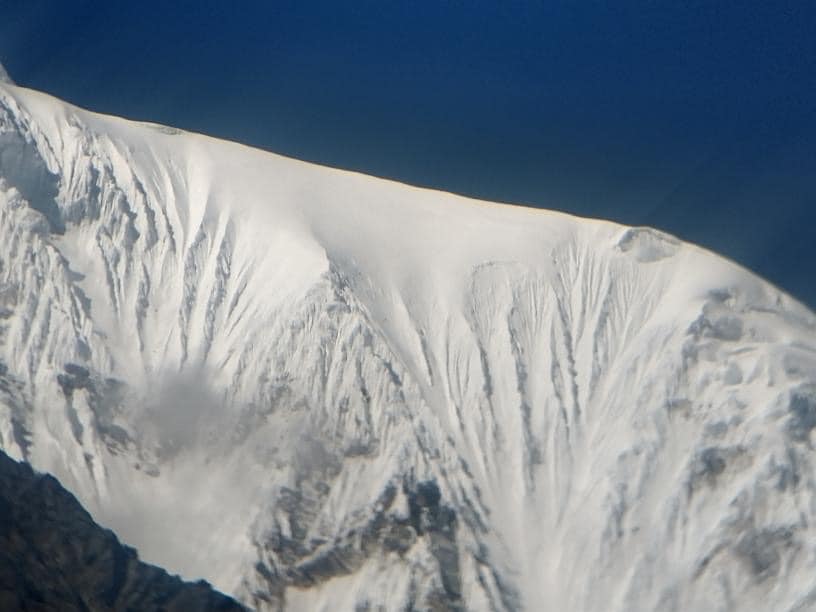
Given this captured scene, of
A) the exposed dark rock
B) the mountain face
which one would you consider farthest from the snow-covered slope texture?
the mountain face

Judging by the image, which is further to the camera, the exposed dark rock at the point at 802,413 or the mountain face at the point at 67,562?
the exposed dark rock at the point at 802,413

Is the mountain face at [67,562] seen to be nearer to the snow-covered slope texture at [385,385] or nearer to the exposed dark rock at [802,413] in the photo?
the snow-covered slope texture at [385,385]

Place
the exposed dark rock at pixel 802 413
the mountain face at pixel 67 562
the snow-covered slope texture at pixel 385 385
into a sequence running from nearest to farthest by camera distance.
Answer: the mountain face at pixel 67 562 → the snow-covered slope texture at pixel 385 385 → the exposed dark rock at pixel 802 413

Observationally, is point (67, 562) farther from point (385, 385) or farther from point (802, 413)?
point (802, 413)

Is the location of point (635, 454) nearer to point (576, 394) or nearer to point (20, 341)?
point (576, 394)

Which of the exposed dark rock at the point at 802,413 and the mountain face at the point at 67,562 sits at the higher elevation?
the exposed dark rock at the point at 802,413

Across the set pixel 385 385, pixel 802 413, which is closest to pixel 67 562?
pixel 385 385

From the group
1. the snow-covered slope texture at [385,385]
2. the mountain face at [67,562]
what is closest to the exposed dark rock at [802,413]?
the snow-covered slope texture at [385,385]
